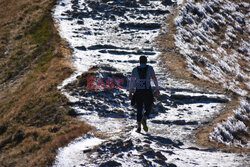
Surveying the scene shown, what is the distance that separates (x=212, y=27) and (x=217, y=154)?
23.9 m

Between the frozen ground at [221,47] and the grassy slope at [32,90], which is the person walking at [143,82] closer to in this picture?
the grassy slope at [32,90]

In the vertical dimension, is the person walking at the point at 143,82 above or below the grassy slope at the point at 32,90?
above

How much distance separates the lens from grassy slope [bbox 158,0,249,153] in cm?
1228

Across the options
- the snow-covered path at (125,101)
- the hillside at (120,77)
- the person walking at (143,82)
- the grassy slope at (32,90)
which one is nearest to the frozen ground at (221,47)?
the hillside at (120,77)

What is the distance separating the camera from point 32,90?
60.7ft

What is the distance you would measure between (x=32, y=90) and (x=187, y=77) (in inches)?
390

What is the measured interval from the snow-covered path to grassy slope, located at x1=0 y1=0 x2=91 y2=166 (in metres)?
0.80

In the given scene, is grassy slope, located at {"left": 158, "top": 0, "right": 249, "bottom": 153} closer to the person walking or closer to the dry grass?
the dry grass

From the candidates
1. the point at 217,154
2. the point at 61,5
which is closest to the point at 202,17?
the point at 61,5

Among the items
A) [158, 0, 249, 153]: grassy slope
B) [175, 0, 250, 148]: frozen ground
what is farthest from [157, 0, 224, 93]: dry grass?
[175, 0, 250, 148]: frozen ground

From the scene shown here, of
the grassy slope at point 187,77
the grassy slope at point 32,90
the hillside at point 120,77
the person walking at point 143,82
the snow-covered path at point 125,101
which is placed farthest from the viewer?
the grassy slope at point 187,77

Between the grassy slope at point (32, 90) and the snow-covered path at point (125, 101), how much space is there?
799 millimetres

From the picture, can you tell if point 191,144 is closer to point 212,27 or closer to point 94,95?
point 94,95

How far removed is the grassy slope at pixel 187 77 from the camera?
1228cm
